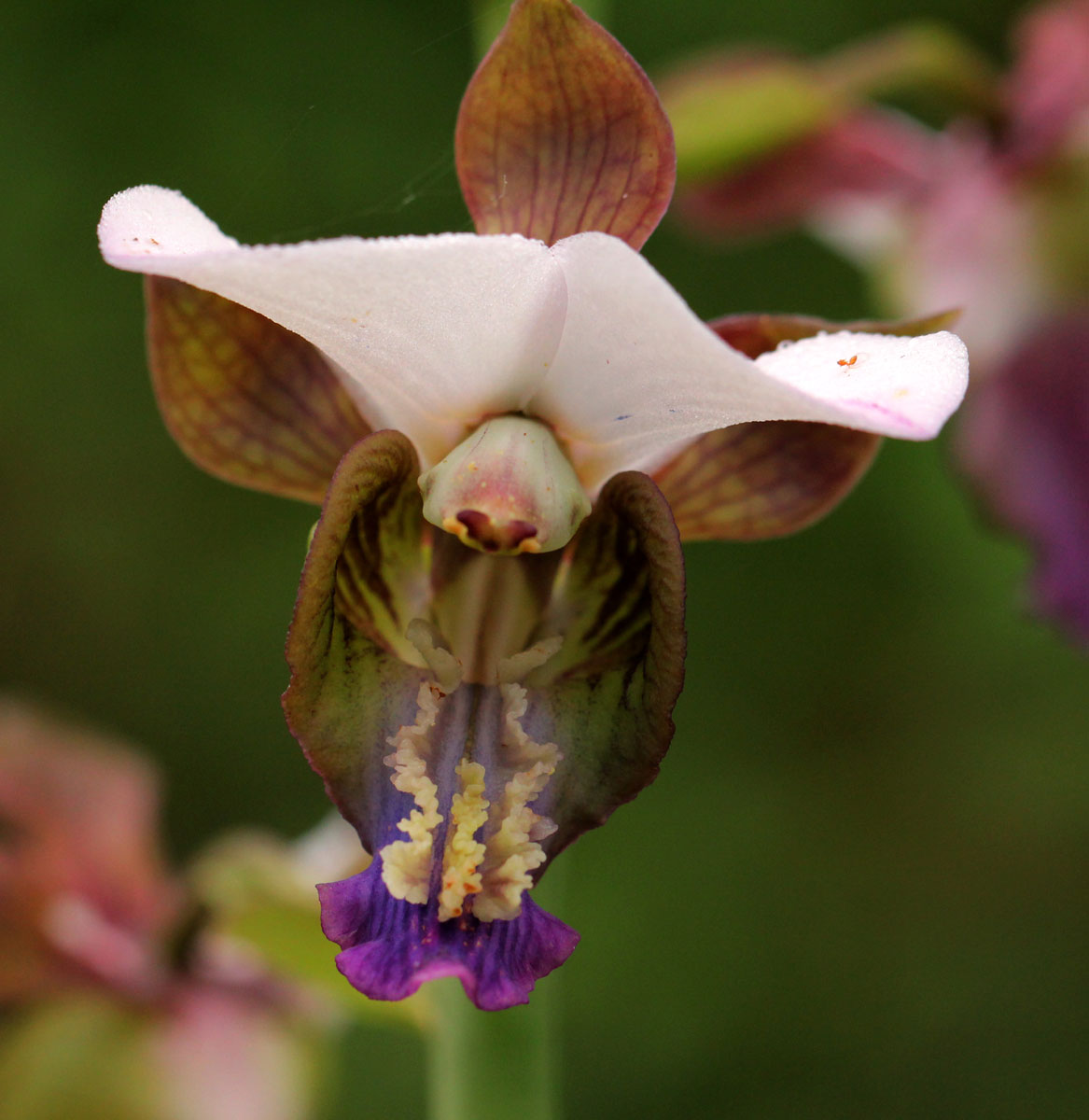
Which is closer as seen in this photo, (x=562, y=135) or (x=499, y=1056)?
(x=562, y=135)

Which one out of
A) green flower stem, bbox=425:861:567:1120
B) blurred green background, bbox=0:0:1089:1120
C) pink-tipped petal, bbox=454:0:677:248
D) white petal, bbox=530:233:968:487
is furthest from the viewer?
blurred green background, bbox=0:0:1089:1120

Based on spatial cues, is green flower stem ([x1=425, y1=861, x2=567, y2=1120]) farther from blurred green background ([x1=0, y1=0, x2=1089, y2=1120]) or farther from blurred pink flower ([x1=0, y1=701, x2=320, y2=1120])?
blurred green background ([x1=0, y1=0, x2=1089, y2=1120])

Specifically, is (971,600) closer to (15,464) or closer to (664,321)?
(15,464)

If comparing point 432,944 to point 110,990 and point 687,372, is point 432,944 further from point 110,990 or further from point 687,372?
point 110,990

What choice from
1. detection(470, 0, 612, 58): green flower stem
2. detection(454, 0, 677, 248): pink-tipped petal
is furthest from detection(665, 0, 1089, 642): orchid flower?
detection(454, 0, 677, 248): pink-tipped petal

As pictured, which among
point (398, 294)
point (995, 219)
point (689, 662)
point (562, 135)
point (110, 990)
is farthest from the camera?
point (689, 662)

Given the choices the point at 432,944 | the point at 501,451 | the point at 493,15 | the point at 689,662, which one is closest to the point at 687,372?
the point at 501,451

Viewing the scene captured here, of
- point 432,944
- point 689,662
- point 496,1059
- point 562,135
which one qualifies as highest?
point 562,135

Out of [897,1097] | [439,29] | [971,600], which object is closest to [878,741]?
[971,600]
